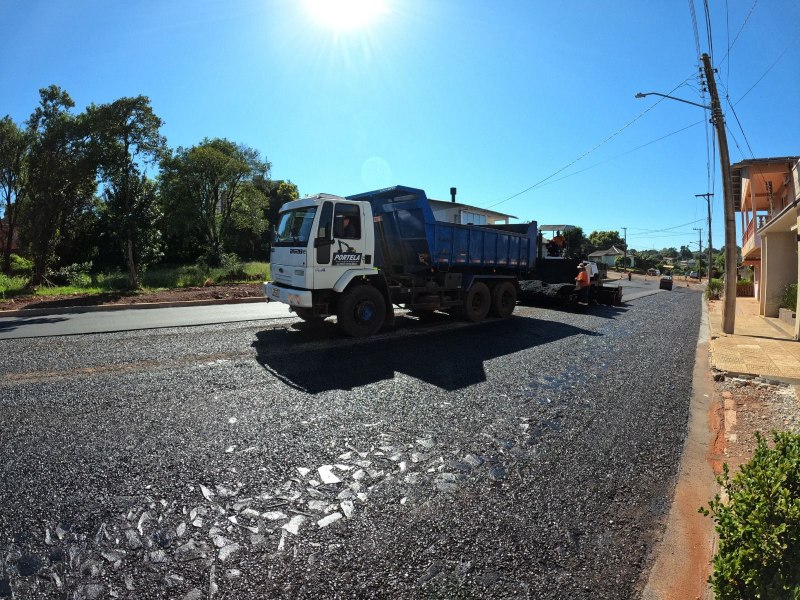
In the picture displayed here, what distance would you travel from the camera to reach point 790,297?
13188 mm

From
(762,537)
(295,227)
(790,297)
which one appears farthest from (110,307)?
(790,297)

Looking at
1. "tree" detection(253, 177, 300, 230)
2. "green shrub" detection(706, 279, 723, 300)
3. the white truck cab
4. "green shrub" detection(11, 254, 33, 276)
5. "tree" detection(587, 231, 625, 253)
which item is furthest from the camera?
"tree" detection(587, 231, 625, 253)

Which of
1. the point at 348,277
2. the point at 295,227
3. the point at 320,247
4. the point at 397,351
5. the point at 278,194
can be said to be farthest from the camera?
the point at 278,194

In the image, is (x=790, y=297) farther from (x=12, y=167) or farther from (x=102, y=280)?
(x=12, y=167)

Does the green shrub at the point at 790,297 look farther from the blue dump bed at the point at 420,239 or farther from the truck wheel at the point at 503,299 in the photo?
the blue dump bed at the point at 420,239

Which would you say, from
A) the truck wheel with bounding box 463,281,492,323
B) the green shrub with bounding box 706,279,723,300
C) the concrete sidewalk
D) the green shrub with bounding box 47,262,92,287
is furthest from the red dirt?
the green shrub with bounding box 706,279,723,300

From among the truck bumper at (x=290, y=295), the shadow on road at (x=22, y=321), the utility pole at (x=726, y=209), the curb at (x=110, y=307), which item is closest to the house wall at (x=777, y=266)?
the utility pole at (x=726, y=209)

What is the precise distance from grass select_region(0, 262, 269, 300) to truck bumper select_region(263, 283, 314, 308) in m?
10.5

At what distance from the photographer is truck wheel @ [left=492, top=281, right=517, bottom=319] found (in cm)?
1228

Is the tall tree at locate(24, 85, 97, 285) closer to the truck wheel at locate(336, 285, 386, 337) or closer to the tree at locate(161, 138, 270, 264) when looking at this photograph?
the tree at locate(161, 138, 270, 264)

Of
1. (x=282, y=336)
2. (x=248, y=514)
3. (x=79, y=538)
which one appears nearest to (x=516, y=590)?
(x=248, y=514)

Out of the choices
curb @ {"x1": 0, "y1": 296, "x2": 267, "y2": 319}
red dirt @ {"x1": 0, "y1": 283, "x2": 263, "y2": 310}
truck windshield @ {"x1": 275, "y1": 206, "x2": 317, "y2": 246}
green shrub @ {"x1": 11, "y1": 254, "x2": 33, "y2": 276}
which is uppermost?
truck windshield @ {"x1": 275, "y1": 206, "x2": 317, "y2": 246}

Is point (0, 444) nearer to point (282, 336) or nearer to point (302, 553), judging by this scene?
point (302, 553)

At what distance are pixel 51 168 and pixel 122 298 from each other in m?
5.74
